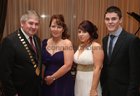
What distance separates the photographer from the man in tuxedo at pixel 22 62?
2.91 meters

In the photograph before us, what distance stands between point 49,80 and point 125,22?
1.69 m

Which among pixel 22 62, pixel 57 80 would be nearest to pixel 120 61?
pixel 57 80

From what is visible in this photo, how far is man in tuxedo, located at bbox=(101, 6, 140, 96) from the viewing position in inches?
113

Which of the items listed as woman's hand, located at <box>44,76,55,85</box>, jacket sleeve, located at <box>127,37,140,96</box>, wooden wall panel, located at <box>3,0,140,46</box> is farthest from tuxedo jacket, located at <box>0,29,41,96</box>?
wooden wall panel, located at <box>3,0,140,46</box>

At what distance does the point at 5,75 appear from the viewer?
2900mm

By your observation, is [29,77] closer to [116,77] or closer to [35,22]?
[35,22]

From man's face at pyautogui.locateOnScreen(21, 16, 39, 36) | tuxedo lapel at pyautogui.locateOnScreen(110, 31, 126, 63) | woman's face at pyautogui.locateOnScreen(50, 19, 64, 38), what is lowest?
tuxedo lapel at pyautogui.locateOnScreen(110, 31, 126, 63)

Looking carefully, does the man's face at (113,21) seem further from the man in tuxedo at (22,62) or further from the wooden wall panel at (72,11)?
the wooden wall panel at (72,11)

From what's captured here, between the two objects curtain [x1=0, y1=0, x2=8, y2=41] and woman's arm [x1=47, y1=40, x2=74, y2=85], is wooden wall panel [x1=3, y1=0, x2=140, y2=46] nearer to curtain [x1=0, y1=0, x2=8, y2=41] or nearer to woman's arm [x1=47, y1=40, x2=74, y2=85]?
curtain [x1=0, y1=0, x2=8, y2=41]

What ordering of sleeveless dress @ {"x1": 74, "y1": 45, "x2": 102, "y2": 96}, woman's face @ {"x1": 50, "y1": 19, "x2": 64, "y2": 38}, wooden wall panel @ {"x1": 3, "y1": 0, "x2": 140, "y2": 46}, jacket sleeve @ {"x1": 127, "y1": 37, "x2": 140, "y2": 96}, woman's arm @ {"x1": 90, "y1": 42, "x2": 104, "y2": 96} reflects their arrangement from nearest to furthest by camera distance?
jacket sleeve @ {"x1": 127, "y1": 37, "x2": 140, "y2": 96} → woman's arm @ {"x1": 90, "y1": 42, "x2": 104, "y2": 96} → sleeveless dress @ {"x1": 74, "y1": 45, "x2": 102, "y2": 96} → woman's face @ {"x1": 50, "y1": 19, "x2": 64, "y2": 38} → wooden wall panel @ {"x1": 3, "y1": 0, "x2": 140, "y2": 46}

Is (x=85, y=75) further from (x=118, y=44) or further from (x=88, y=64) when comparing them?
(x=118, y=44)

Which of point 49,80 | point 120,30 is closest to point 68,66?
point 49,80

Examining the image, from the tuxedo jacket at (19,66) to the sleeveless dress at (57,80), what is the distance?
0.31 metres

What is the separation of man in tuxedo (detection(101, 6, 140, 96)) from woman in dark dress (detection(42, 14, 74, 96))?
1.79ft
